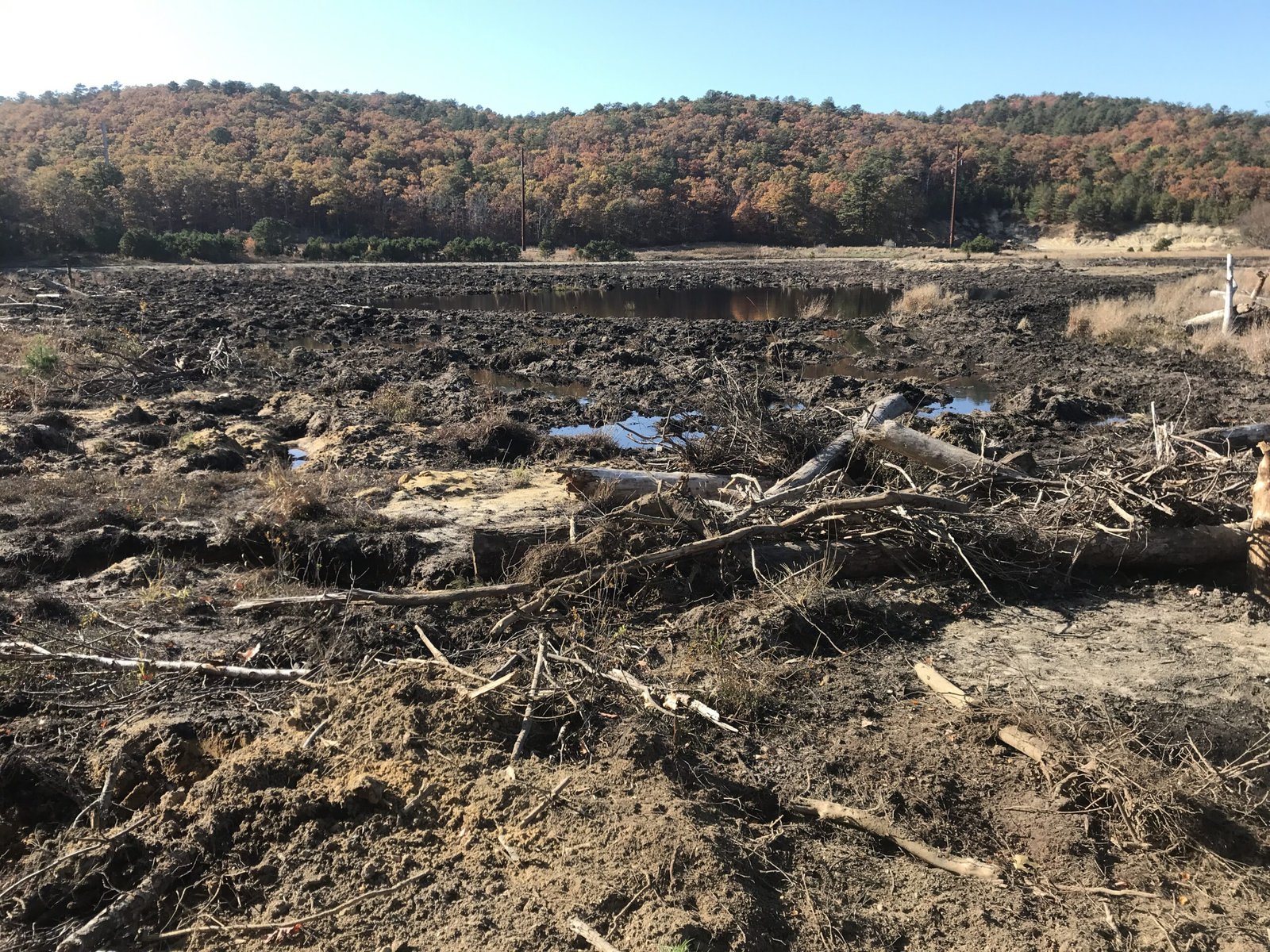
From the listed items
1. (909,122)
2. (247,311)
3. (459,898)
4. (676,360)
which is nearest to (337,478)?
(459,898)

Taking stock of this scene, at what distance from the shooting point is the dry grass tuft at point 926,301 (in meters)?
27.3

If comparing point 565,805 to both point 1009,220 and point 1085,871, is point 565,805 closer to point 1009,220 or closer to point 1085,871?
point 1085,871

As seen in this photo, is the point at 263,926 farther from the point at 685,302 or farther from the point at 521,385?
the point at 685,302

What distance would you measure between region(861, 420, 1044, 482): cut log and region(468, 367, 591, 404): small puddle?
7.56 m

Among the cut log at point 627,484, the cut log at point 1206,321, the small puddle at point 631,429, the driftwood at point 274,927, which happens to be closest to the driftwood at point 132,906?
the driftwood at point 274,927

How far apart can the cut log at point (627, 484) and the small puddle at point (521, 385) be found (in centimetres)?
766

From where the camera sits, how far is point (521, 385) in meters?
16.6

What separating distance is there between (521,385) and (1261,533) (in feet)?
42.6

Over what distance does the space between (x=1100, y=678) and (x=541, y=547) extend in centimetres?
371

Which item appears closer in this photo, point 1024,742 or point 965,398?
point 1024,742

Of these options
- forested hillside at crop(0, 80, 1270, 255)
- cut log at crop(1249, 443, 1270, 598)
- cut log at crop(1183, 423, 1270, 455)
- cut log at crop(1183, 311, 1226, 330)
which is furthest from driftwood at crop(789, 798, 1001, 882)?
forested hillside at crop(0, 80, 1270, 255)

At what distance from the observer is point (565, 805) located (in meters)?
3.33

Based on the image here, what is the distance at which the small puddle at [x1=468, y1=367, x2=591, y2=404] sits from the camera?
609 inches

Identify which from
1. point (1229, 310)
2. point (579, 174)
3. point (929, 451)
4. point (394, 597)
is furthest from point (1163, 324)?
point (579, 174)
